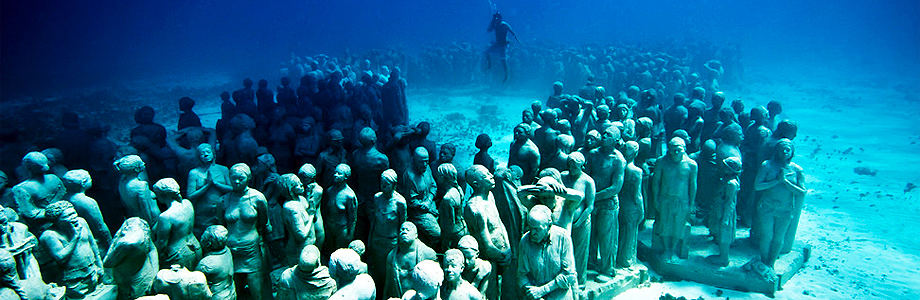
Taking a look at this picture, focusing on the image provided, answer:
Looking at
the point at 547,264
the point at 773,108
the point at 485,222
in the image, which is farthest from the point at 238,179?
the point at 773,108

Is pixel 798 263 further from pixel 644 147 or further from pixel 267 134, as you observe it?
pixel 267 134

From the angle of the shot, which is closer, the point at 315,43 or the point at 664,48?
the point at 664,48

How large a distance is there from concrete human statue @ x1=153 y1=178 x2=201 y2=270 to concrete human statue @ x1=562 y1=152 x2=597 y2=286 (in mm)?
4487

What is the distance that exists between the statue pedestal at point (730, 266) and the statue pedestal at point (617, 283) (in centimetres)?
45

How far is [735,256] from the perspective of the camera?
25.0 feet

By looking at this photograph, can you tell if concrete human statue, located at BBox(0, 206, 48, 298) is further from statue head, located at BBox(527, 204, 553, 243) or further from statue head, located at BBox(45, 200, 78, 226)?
statue head, located at BBox(527, 204, 553, 243)

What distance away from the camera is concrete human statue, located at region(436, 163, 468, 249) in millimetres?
5707

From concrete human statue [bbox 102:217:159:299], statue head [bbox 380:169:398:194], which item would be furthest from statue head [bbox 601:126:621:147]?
concrete human statue [bbox 102:217:159:299]

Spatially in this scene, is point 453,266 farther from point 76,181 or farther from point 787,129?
point 787,129

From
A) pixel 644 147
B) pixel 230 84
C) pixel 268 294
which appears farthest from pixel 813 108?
pixel 230 84

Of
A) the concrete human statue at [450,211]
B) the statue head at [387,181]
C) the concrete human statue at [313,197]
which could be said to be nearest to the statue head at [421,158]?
the concrete human statue at [450,211]

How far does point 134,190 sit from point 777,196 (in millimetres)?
8599

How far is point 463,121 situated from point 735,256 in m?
11.2

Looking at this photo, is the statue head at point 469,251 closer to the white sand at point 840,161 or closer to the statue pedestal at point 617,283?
the statue pedestal at point 617,283
